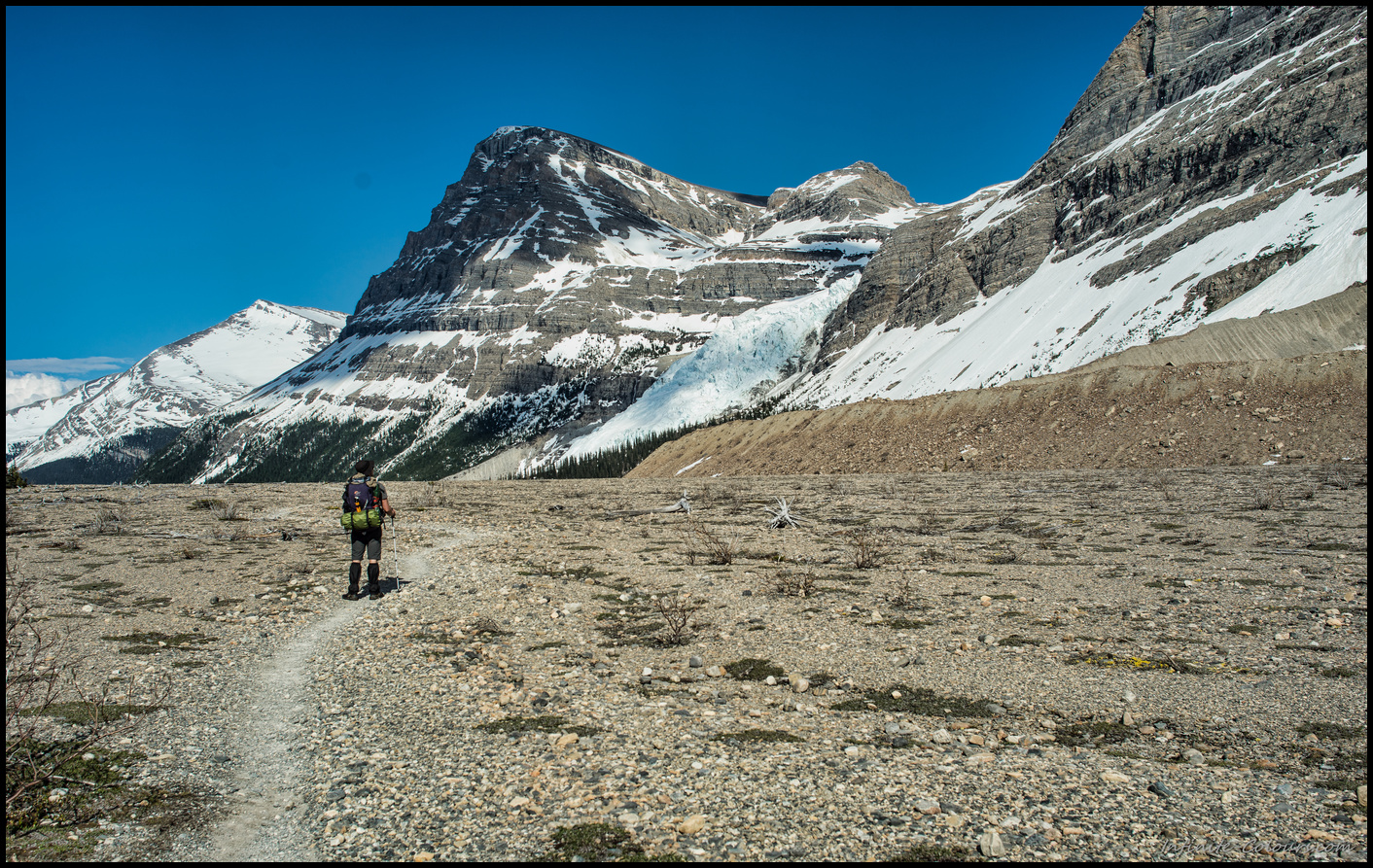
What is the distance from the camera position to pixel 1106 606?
1176cm

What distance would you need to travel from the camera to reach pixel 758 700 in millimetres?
8406

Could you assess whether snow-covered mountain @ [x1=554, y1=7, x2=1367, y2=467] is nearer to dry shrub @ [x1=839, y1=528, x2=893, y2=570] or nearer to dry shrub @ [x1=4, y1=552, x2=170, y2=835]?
dry shrub @ [x1=839, y1=528, x2=893, y2=570]

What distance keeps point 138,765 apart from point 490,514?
2895cm

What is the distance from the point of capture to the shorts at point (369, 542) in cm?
1466

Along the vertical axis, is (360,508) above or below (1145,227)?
below

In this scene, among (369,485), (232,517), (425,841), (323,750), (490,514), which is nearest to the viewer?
(425,841)

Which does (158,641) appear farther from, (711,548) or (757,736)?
(711,548)

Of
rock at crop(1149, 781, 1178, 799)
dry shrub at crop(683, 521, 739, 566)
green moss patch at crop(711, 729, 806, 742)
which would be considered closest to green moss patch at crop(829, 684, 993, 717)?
green moss patch at crop(711, 729, 806, 742)

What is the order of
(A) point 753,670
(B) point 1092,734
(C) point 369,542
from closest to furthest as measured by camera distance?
1. (B) point 1092,734
2. (A) point 753,670
3. (C) point 369,542

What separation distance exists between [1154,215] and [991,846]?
11459cm

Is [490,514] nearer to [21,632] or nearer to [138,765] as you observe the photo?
[21,632]

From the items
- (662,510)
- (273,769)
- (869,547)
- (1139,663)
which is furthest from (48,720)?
(662,510)

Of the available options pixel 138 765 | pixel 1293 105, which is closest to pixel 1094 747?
pixel 138 765

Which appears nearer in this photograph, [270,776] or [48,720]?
[270,776]
